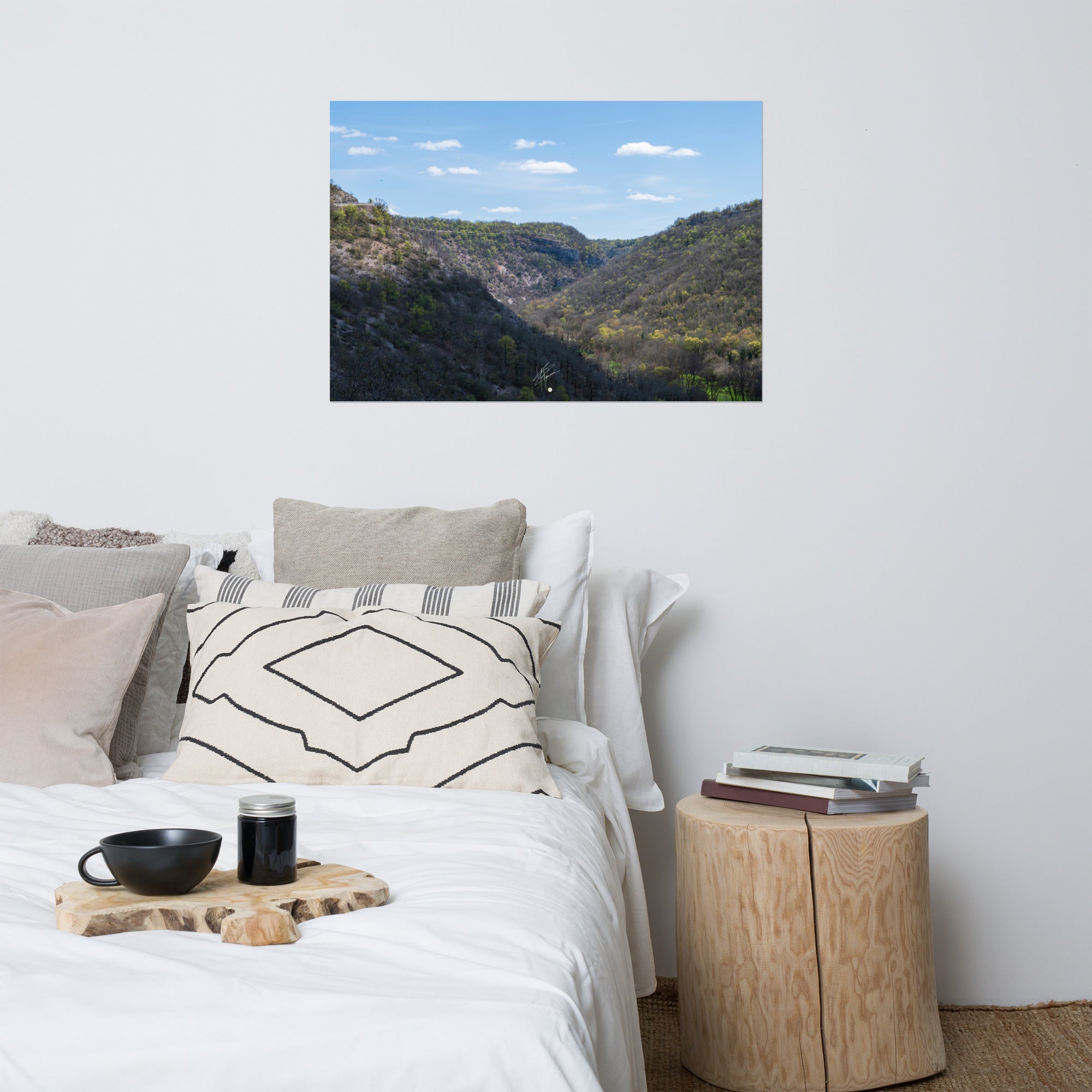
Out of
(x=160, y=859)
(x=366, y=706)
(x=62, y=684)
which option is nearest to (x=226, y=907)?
(x=160, y=859)

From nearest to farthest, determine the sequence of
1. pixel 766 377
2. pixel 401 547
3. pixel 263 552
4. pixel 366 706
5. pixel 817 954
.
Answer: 1. pixel 366 706
2. pixel 817 954
3. pixel 401 547
4. pixel 263 552
5. pixel 766 377

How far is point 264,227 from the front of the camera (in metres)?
2.34

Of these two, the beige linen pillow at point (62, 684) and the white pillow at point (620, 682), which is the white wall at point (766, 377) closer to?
the white pillow at point (620, 682)

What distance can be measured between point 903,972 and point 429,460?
1430mm

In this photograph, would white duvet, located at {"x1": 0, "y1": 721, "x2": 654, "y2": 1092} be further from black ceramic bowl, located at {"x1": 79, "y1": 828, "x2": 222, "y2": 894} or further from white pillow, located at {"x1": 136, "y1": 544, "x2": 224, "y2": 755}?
white pillow, located at {"x1": 136, "y1": 544, "x2": 224, "y2": 755}

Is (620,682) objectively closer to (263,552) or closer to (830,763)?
(830,763)

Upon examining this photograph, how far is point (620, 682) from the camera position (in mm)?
2072

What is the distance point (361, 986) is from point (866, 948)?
1168mm

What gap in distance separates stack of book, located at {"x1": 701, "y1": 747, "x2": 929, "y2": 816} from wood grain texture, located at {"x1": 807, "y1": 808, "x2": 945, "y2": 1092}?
6cm

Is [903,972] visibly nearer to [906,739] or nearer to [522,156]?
[906,739]

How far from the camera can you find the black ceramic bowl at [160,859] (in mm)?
913

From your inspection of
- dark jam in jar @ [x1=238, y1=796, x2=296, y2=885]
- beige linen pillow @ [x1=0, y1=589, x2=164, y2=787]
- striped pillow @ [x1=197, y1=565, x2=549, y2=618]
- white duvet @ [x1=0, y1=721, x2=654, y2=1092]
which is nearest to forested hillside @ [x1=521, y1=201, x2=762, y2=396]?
striped pillow @ [x1=197, y1=565, x2=549, y2=618]

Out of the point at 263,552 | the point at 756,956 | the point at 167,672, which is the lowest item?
the point at 756,956

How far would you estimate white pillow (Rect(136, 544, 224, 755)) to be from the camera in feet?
6.01
